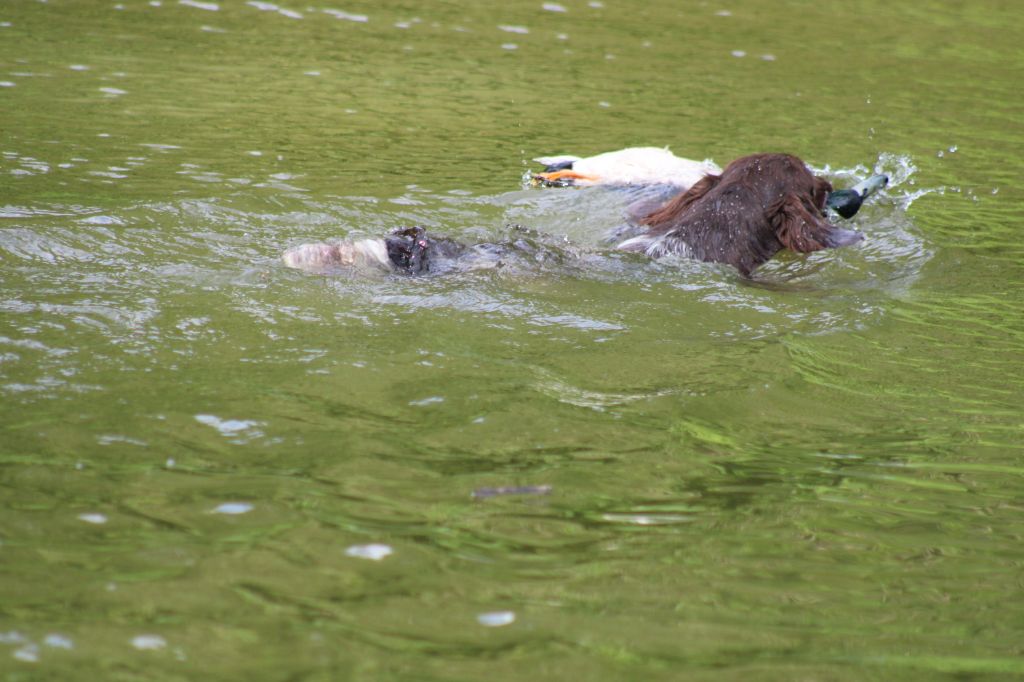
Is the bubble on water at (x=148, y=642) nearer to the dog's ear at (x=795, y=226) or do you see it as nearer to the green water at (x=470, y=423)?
the green water at (x=470, y=423)

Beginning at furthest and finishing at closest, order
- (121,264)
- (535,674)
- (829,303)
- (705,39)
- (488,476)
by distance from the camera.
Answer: (705,39)
(829,303)
(121,264)
(488,476)
(535,674)

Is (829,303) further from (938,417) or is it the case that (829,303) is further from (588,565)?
(588,565)

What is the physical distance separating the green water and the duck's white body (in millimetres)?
187

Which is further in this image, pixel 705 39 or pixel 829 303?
pixel 705 39

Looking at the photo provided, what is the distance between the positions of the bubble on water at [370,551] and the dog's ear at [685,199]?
3.75 metres

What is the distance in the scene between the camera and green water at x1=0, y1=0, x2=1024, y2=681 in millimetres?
2869

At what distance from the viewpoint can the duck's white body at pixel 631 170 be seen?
7.48 m

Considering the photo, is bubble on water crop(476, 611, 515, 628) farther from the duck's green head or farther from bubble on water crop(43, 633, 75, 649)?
the duck's green head

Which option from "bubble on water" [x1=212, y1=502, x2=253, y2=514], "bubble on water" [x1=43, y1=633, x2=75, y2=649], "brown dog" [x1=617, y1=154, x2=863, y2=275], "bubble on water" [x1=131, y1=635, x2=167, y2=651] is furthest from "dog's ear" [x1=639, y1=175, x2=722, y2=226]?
"bubble on water" [x1=43, y1=633, x2=75, y2=649]

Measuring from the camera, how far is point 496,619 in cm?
290

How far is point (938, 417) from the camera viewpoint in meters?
4.45

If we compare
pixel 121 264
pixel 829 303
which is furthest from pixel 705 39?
pixel 121 264

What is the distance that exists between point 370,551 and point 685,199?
3931mm

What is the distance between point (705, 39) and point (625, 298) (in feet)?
26.3
